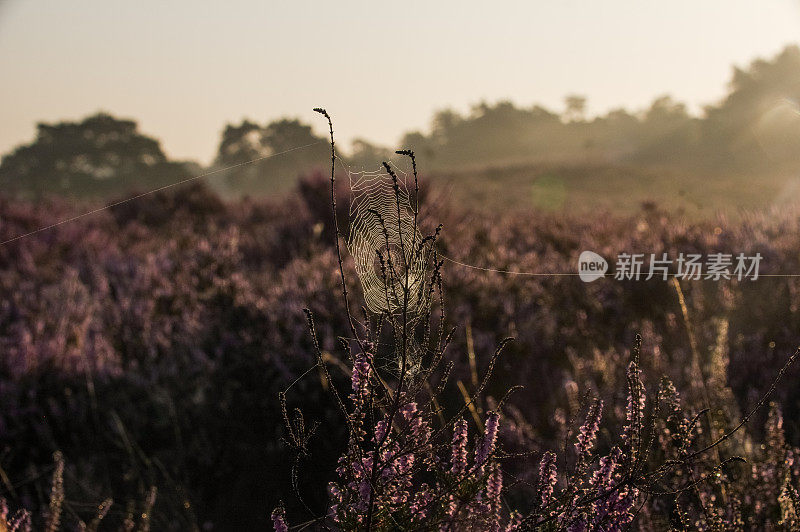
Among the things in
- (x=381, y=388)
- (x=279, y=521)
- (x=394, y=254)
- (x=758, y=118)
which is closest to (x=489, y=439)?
(x=279, y=521)

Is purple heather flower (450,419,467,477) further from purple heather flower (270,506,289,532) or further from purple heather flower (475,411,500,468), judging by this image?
purple heather flower (270,506,289,532)

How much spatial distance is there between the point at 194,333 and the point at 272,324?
0.55m

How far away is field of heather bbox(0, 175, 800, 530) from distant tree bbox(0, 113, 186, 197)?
36.0 meters

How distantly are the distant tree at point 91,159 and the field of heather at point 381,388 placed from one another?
3604cm

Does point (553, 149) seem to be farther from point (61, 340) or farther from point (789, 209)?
point (61, 340)

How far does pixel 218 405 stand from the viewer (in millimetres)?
3525

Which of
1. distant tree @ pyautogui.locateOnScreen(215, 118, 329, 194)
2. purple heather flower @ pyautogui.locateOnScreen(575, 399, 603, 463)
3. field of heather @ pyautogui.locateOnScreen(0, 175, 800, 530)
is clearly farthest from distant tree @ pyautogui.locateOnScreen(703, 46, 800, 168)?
purple heather flower @ pyautogui.locateOnScreen(575, 399, 603, 463)

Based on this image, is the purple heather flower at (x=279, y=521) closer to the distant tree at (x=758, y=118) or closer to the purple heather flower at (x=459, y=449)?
the purple heather flower at (x=459, y=449)

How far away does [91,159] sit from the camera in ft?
129

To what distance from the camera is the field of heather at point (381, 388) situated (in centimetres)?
183

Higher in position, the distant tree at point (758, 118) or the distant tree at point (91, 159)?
the distant tree at point (91, 159)

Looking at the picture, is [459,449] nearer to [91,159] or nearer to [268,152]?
[268,152]

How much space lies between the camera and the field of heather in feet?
6.02

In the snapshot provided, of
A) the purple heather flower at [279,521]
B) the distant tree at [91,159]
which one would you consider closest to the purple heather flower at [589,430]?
the purple heather flower at [279,521]
